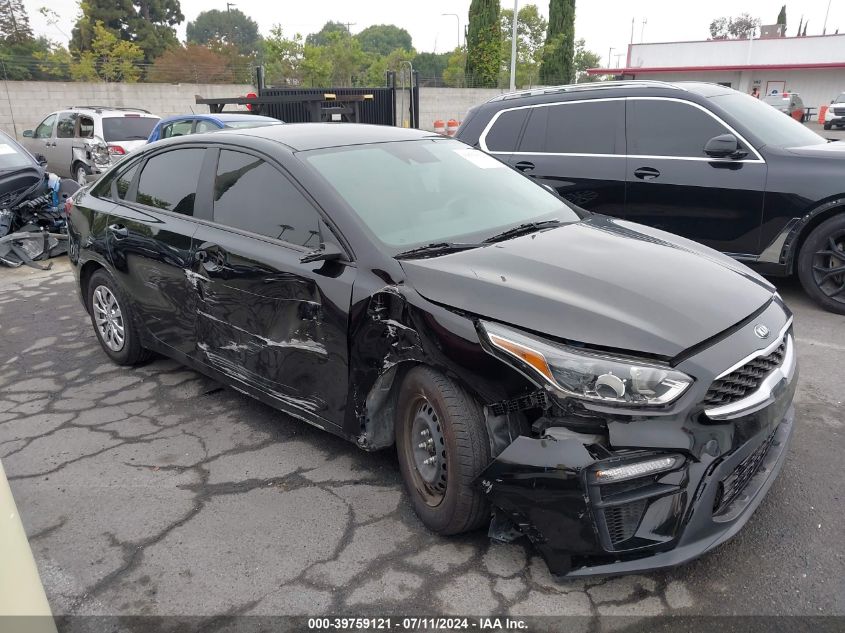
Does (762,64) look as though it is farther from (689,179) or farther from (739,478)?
(739,478)

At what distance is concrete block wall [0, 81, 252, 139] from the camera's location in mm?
22062

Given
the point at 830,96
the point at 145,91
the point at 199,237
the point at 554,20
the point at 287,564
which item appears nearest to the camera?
the point at 287,564

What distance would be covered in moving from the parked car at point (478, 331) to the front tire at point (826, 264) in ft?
8.96

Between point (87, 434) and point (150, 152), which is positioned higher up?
point (150, 152)

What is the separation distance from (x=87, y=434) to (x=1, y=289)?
14.4 ft

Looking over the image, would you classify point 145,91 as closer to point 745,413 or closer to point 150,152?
point 150,152

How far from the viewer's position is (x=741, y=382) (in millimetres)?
2398

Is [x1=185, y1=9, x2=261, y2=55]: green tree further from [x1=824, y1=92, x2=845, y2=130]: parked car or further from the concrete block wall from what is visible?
[x1=824, y1=92, x2=845, y2=130]: parked car

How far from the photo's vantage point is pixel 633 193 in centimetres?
609

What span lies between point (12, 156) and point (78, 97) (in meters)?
16.5

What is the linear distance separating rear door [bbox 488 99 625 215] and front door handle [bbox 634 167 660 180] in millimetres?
134

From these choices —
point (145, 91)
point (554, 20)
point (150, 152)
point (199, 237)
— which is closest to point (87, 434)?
point (199, 237)

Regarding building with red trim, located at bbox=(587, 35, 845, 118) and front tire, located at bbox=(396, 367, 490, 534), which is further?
building with red trim, located at bbox=(587, 35, 845, 118)

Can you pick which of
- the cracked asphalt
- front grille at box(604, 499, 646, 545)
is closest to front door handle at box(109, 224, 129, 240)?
the cracked asphalt
